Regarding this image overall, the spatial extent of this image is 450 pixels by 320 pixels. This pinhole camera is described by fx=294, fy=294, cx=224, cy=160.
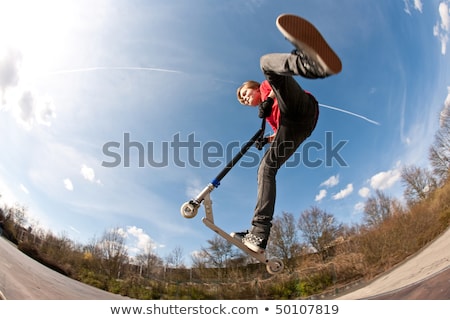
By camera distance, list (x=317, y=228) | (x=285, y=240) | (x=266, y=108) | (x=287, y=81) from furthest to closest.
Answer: (x=317, y=228), (x=285, y=240), (x=266, y=108), (x=287, y=81)

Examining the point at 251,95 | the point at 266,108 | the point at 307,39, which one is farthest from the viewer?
the point at 251,95

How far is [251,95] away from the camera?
316 cm

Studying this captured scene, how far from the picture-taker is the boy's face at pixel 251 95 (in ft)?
10.3

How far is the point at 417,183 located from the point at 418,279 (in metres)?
2.27

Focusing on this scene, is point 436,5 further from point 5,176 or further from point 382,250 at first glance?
point 5,176

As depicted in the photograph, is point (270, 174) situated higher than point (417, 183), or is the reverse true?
point (417, 183)

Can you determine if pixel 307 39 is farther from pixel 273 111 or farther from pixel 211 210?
pixel 211 210

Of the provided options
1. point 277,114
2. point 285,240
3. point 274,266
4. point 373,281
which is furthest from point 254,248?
point 285,240

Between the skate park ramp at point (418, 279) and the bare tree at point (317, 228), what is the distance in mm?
1849

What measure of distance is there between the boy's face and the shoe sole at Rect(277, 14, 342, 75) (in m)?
1.35

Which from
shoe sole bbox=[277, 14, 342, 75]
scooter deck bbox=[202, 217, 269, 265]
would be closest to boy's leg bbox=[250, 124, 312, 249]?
scooter deck bbox=[202, 217, 269, 265]
